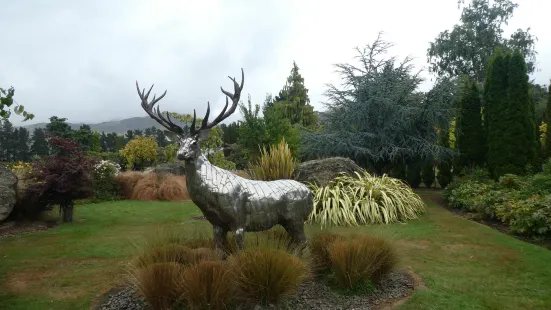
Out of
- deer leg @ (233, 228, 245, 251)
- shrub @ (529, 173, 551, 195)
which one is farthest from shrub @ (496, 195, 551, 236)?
deer leg @ (233, 228, 245, 251)

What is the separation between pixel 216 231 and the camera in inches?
171

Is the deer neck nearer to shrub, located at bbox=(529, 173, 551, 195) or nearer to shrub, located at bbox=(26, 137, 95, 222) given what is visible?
shrub, located at bbox=(26, 137, 95, 222)

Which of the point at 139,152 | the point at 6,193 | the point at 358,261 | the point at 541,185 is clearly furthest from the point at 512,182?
the point at 139,152

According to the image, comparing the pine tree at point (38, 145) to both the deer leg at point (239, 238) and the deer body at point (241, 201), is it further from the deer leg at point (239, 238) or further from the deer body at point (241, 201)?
the deer leg at point (239, 238)

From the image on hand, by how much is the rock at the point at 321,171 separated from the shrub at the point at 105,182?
7471 millimetres

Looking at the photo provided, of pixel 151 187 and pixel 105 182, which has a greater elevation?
pixel 105 182

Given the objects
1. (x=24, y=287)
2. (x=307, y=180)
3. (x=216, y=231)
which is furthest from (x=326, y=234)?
(x=307, y=180)

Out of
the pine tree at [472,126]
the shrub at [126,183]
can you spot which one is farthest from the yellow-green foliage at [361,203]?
the shrub at [126,183]

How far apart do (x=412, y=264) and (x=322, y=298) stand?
1912 mm

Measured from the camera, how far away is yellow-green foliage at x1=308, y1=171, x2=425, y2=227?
792 cm

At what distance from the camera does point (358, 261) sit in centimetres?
396

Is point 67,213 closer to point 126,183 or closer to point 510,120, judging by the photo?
point 126,183

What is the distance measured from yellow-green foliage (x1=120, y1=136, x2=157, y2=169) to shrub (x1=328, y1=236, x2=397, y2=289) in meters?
19.9

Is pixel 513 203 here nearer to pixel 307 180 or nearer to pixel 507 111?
pixel 307 180
